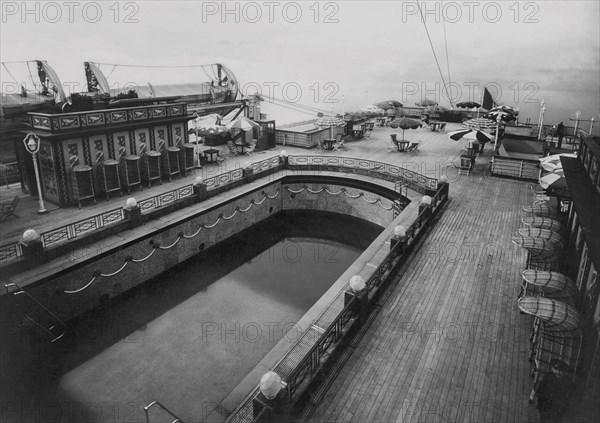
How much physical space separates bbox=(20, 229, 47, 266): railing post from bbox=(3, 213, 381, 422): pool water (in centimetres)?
240

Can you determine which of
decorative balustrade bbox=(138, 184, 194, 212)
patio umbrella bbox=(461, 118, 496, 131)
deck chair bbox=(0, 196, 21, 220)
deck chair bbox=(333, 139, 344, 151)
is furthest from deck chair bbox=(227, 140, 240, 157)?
patio umbrella bbox=(461, 118, 496, 131)

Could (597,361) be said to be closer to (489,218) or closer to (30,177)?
(489,218)

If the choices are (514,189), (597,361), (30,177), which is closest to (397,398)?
(597,361)

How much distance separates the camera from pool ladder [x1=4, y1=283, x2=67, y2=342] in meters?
10.6

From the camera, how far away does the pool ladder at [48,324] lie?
10.6m

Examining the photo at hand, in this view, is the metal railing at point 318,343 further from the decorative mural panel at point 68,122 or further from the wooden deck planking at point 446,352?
the decorative mural panel at point 68,122

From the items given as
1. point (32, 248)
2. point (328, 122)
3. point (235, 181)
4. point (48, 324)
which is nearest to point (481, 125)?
point (328, 122)

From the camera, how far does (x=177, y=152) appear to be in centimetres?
2030

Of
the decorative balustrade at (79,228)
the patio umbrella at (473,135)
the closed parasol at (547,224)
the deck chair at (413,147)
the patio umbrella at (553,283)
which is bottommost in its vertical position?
the decorative balustrade at (79,228)

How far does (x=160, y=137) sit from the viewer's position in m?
19.7

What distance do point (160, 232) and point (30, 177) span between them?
6.77m

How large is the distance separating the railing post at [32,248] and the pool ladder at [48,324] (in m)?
1.11

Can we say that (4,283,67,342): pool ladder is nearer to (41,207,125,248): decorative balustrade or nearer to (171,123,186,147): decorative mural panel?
(41,207,125,248): decorative balustrade

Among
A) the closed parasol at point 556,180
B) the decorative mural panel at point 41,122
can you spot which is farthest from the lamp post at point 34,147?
the closed parasol at point 556,180
